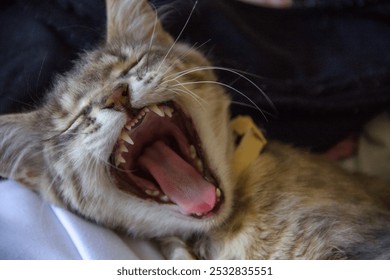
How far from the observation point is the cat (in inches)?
36.5

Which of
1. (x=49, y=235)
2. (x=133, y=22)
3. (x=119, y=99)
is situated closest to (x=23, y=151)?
(x=49, y=235)

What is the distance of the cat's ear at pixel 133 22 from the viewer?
1.12 m

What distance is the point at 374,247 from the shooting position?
918 mm

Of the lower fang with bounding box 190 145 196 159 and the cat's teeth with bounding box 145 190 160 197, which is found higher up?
the lower fang with bounding box 190 145 196 159

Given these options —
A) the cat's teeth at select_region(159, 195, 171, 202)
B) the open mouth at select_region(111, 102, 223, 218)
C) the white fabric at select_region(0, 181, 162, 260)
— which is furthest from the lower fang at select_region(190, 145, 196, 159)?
the white fabric at select_region(0, 181, 162, 260)

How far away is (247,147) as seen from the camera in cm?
110

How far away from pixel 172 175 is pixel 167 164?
3 centimetres

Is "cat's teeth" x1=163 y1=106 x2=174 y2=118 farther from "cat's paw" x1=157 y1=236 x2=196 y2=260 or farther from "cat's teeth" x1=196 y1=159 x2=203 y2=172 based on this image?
"cat's paw" x1=157 y1=236 x2=196 y2=260

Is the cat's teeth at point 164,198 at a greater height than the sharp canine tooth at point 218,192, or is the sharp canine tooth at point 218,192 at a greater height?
the cat's teeth at point 164,198

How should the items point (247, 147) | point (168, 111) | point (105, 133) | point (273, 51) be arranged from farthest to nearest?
point (273, 51) → point (247, 147) → point (168, 111) → point (105, 133)

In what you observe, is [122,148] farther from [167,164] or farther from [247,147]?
[247,147]

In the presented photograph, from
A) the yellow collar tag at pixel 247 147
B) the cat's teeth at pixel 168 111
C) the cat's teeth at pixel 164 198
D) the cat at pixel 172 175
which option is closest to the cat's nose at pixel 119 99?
the cat at pixel 172 175

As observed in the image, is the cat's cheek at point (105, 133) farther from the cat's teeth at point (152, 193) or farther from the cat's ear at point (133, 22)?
the cat's ear at point (133, 22)
